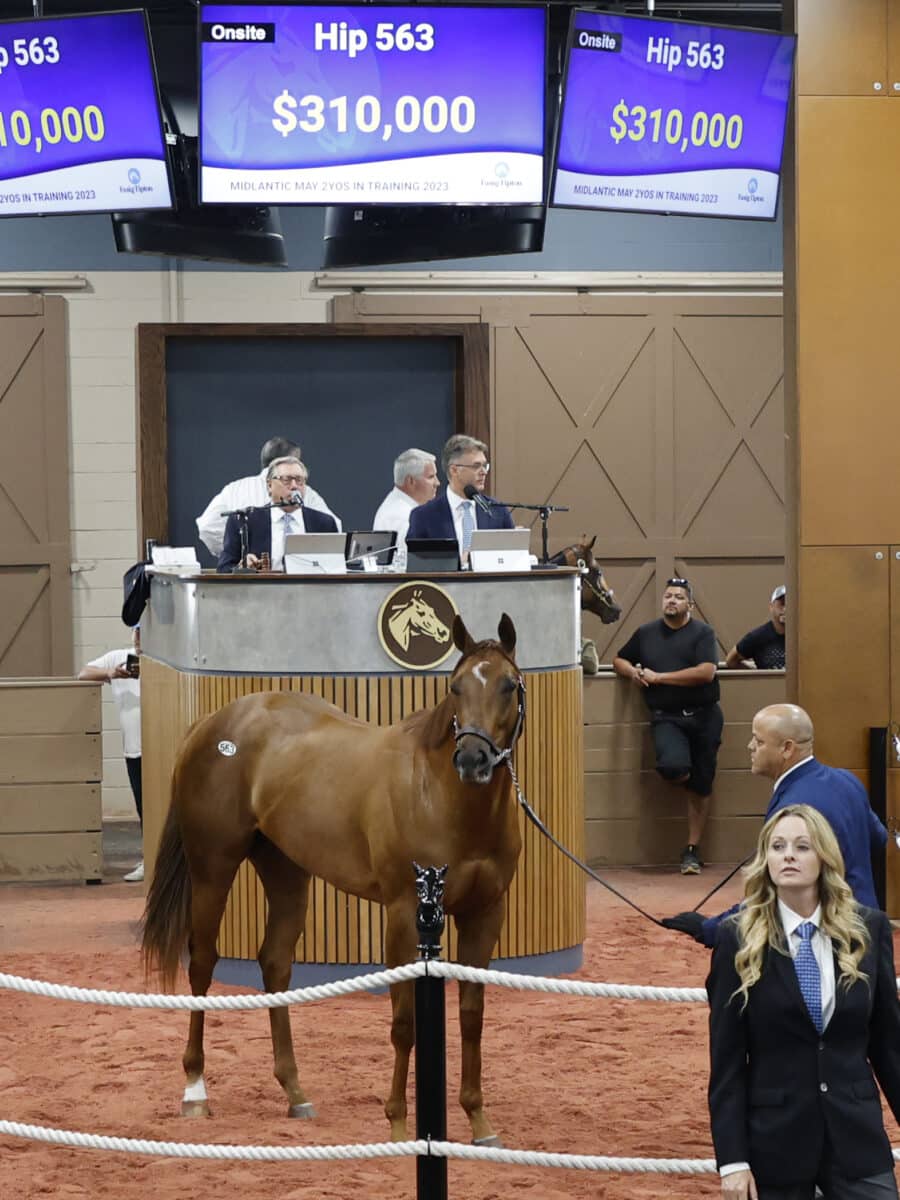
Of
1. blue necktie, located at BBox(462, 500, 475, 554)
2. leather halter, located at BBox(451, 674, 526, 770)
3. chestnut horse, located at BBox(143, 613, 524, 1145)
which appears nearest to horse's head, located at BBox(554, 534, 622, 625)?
blue necktie, located at BBox(462, 500, 475, 554)

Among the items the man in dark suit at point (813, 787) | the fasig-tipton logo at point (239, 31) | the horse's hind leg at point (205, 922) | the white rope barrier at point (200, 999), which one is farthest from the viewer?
the fasig-tipton logo at point (239, 31)

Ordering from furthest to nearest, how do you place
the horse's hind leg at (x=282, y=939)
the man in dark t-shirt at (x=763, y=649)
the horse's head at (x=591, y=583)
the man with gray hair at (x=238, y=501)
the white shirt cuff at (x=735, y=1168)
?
the man in dark t-shirt at (x=763, y=649)
the horse's head at (x=591, y=583)
the man with gray hair at (x=238, y=501)
the horse's hind leg at (x=282, y=939)
the white shirt cuff at (x=735, y=1168)

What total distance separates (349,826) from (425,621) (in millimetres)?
1681

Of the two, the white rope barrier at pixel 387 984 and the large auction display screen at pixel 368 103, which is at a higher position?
the large auction display screen at pixel 368 103

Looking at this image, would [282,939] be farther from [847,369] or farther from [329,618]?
[847,369]

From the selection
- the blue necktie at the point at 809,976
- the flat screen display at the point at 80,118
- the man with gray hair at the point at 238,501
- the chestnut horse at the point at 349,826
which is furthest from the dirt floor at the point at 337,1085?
the flat screen display at the point at 80,118

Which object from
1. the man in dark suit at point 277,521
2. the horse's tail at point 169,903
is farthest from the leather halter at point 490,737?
the man in dark suit at point 277,521

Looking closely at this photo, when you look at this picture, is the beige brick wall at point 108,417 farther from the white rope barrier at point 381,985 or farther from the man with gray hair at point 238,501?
the white rope barrier at point 381,985

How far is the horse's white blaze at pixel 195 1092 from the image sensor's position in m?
5.96

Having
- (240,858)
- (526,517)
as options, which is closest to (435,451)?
(526,517)

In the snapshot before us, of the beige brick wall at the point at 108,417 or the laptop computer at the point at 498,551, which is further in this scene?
the beige brick wall at the point at 108,417

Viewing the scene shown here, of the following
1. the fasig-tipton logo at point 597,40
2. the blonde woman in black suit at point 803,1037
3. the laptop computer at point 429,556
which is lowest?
the blonde woman in black suit at point 803,1037

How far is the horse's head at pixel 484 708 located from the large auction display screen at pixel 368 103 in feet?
11.8

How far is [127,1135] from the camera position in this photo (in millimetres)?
5723
